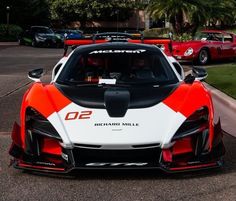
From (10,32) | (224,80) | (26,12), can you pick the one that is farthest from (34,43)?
(224,80)

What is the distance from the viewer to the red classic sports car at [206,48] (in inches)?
751

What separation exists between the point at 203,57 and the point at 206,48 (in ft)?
1.20

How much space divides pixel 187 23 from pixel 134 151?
2725 cm

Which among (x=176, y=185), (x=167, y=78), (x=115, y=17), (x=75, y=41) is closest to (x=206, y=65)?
(x=75, y=41)

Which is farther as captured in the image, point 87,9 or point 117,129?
point 87,9

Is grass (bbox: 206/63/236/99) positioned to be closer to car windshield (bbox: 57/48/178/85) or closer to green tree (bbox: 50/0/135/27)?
car windshield (bbox: 57/48/178/85)

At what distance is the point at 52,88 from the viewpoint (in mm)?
5609

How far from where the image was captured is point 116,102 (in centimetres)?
508

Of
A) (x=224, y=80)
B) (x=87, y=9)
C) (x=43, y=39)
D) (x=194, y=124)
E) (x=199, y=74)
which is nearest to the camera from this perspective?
(x=194, y=124)

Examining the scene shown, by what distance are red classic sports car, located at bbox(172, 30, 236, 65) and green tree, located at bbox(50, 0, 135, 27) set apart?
153 ft

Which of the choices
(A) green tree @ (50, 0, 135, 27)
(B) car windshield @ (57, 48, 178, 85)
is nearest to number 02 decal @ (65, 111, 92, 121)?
(B) car windshield @ (57, 48, 178, 85)

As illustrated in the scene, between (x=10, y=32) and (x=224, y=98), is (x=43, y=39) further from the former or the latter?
(x=224, y=98)

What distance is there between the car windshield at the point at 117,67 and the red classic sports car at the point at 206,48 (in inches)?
501

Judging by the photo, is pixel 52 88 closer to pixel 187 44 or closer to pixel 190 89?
pixel 190 89
